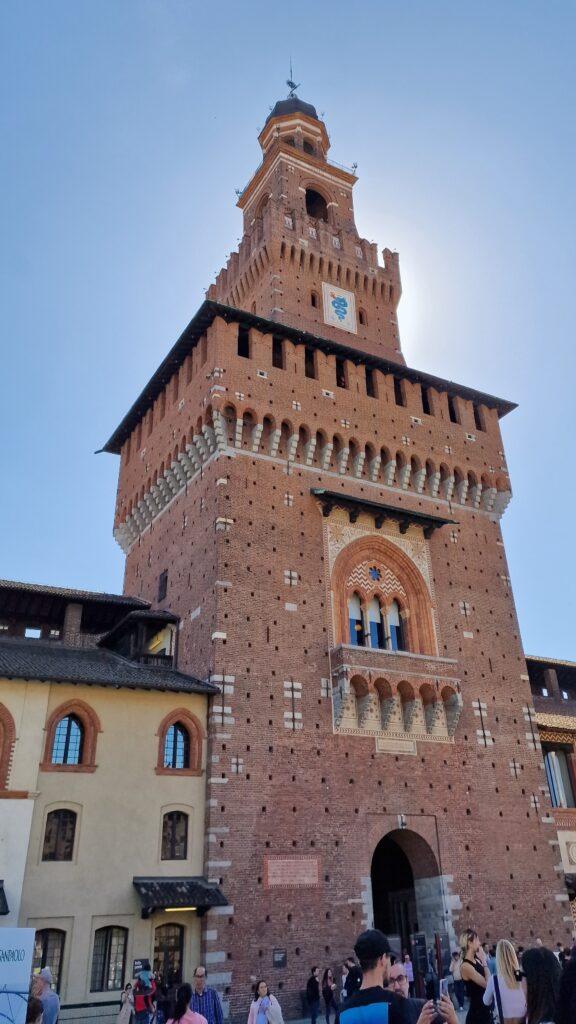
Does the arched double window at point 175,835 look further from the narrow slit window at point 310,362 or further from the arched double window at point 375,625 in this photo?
the narrow slit window at point 310,362

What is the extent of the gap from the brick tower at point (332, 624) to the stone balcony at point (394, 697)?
2.7 inches

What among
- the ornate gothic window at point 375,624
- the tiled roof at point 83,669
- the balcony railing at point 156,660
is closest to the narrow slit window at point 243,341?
the ornate gothic window at point 375,624

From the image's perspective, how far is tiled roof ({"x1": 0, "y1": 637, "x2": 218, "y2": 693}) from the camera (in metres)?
19.2

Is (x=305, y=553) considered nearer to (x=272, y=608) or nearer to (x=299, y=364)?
(x=272, y=608)

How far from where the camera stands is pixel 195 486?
2619 centimetres

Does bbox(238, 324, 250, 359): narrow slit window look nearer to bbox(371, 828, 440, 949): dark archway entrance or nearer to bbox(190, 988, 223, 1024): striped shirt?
bbox(371, 828, 440, 949): dark archway entrance

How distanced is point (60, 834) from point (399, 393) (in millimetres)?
19777

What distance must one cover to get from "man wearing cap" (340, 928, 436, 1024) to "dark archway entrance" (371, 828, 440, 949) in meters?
19.1

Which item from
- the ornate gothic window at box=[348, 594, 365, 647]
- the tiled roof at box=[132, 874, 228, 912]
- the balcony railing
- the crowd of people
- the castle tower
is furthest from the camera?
the castle tower

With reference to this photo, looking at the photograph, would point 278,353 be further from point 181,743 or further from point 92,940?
point 92,940

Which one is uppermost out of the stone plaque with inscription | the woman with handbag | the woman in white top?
the stone plaque with inscription

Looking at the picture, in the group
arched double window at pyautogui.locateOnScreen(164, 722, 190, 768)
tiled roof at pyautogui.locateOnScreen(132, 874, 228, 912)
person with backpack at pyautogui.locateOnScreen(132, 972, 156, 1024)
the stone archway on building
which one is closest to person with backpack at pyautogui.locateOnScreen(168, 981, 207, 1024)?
person with backpack at pyautogui.locateOnScreen(132, 972, 156, 1024)

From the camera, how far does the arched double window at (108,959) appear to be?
17.5 m

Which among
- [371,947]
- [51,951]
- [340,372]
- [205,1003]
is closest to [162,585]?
[340,372]
